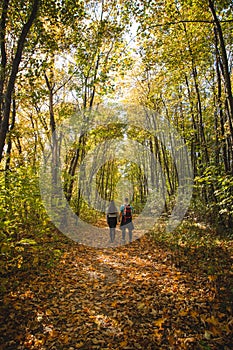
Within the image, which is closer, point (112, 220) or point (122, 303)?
point (122, 303)

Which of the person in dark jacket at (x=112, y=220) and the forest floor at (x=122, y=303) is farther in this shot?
the person in dark jacket at (x=112, y=220)

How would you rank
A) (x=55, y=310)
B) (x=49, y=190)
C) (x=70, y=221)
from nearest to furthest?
(x=55, y=310) → (x=49, y=190) → (x=70, y=221)

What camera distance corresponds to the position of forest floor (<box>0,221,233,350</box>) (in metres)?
3.74

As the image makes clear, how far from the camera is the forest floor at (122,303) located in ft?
12.3

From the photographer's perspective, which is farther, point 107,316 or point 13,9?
point 13,9

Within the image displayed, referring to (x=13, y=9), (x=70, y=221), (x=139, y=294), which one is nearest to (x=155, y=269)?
(x=139, y=294)

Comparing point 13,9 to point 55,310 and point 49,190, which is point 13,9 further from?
point 55,310

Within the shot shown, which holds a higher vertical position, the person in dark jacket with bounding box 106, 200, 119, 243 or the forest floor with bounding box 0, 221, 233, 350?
the person in dark jacket with bounding box 106, 200, 119, 243

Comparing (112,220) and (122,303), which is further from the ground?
(112,220)

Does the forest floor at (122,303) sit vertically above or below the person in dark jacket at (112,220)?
below

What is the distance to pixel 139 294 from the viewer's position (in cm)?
520

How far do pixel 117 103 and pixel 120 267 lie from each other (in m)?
16.1

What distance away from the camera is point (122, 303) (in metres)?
4.86

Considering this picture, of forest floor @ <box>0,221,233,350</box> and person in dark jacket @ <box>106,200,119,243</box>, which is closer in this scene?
forest floor @ <box>0,221,233,350</box>
